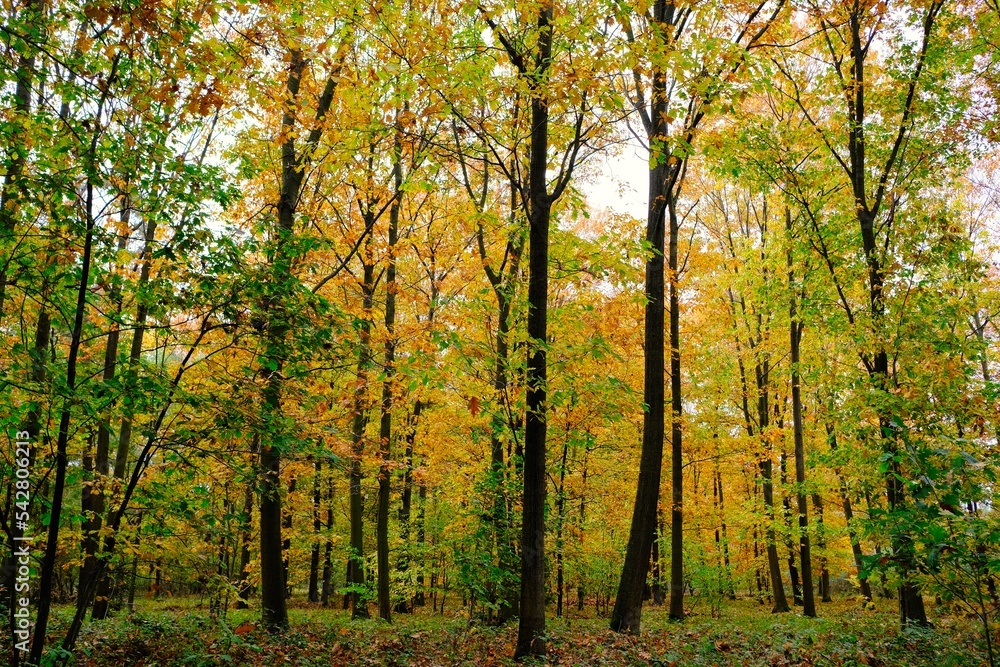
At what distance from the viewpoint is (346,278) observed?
524 inches

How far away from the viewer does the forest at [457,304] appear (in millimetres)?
4859

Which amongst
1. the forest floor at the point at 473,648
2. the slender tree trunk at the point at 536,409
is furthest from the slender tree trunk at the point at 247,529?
the slender tree trunk at the point at 536,409

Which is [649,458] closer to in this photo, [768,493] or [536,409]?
[536,409]

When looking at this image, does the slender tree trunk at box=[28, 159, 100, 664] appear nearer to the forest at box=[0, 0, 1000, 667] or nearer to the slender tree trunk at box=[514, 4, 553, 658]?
the forest at box=[0, 0, 1000, 667]

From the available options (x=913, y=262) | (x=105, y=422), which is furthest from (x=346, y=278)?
(x=913, y=262)

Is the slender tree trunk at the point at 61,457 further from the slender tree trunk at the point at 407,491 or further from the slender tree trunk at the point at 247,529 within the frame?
the slender tree trunk at the point at 407,491

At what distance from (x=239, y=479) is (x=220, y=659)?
7.47 feet

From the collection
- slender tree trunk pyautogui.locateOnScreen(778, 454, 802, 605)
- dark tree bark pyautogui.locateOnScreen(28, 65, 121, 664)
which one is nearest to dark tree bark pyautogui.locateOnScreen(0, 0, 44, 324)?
dark tree bark pyautogui.locateOnScreen(28, 65, 121, 664)

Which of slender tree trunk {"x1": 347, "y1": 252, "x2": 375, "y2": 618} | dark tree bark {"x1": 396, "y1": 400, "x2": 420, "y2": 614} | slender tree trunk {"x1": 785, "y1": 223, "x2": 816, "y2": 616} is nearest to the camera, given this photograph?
slender tree trunk {"x1": 347, "y1": 252, "x2": 375, "y2": 618}

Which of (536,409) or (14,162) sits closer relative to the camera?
(14,162)

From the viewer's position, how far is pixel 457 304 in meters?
8.91

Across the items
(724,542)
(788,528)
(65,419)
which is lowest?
(724,542)

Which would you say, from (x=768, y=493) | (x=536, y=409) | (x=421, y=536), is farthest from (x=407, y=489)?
(x=536, y=409)

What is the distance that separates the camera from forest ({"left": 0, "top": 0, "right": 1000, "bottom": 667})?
15.9 feet
